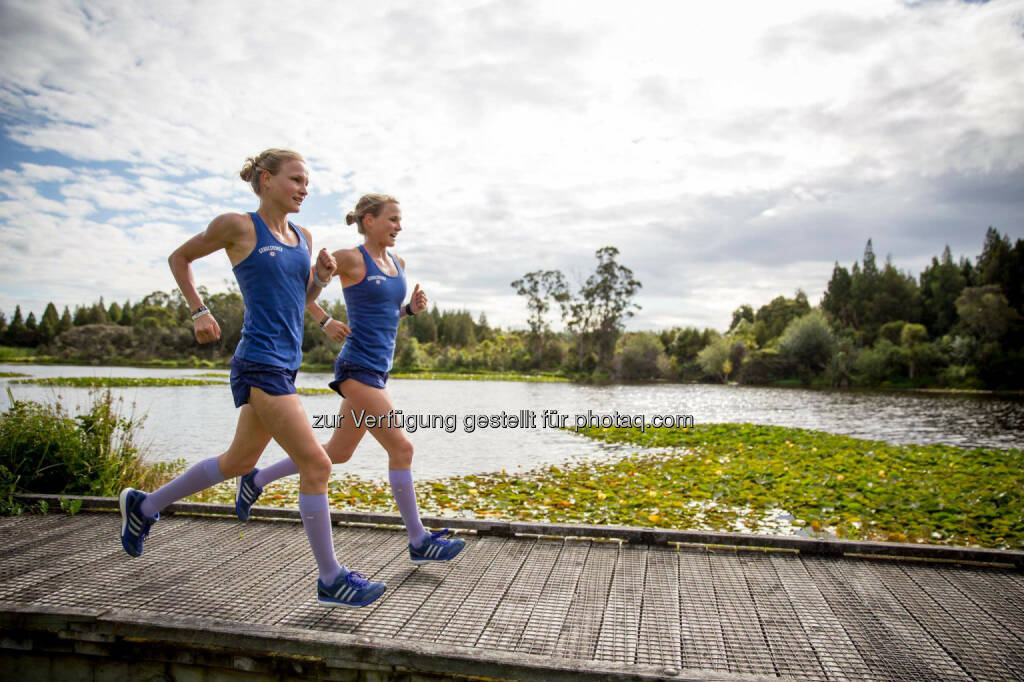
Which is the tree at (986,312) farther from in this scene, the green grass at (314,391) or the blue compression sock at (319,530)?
the blue compression sock at (319,530)

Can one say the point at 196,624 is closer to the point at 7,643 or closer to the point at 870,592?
the point at 7,643

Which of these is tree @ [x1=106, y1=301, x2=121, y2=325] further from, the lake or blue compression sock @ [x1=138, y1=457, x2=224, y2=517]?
blue compression sock @ [x1=138, y1=457, x2=224, y2=517]

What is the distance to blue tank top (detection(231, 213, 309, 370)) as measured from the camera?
2994mm

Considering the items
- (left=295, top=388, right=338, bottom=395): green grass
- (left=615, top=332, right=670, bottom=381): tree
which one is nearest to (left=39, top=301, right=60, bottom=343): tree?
(left=295, top=388, right=338, bottom=395): green grass

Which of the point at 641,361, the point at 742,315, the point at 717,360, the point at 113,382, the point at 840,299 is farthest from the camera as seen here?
the point at 742,315

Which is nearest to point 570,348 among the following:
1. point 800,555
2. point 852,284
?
point 852,284

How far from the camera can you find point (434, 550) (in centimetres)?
348

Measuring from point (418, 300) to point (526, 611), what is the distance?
206cm

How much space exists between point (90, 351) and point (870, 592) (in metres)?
57.6

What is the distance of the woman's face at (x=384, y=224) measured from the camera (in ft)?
12.1

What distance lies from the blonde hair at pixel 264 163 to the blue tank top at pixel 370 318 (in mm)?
673

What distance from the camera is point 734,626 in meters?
2.72

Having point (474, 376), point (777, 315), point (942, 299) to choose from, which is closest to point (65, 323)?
point (474, 376)

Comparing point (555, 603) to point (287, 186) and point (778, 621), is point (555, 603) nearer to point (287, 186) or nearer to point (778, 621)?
point (778, 621)
